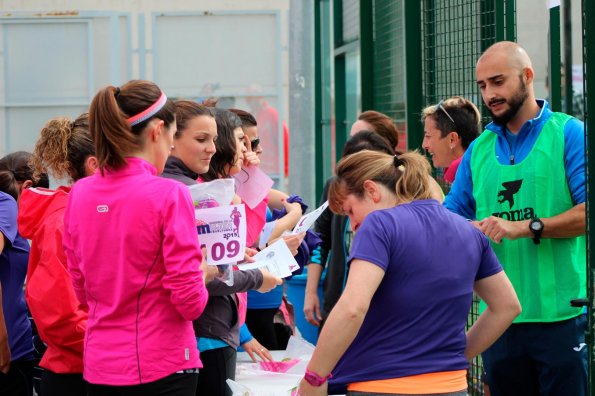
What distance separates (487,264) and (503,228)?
0.74m

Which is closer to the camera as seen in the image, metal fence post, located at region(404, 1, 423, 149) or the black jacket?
the black jacket

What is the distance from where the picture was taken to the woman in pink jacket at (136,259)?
3.49 m

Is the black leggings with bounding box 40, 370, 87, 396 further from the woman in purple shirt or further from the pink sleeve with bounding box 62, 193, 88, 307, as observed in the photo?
the woman in purple shirt

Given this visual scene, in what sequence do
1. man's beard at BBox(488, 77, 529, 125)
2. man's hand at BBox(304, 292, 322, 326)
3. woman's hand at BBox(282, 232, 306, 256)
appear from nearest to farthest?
man's beard at BBox(488, 77, 529, 125) < woman's hand at BBox(282, 232, 306, 256) < man's hand at BBox(304, 292, 322, 326)

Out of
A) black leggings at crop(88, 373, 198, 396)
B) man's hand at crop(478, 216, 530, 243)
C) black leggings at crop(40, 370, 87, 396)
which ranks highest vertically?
man's hand at crop(478, 216, 530, 243)

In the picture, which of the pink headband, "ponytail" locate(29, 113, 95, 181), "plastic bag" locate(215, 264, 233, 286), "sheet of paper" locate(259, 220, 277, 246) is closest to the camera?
the pink headband

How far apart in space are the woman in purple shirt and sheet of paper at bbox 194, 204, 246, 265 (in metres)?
0.64

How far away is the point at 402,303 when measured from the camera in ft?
11.0

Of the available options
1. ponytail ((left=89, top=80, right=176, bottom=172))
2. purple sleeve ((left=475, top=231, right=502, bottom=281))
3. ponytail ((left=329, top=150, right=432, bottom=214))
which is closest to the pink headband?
ponytail ((left=89, top=80, right=176, bottom=172))

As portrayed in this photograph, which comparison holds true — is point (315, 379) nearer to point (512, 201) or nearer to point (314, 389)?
point (314, 389)

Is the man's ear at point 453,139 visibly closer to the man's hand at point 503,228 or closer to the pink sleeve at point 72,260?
the man's hand at point 503,228

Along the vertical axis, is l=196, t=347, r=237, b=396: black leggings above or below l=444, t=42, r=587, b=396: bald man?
below

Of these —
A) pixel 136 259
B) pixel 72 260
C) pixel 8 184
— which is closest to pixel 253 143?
pixel 8 184

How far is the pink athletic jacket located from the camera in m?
3.49
